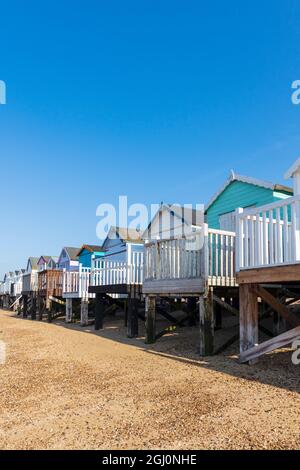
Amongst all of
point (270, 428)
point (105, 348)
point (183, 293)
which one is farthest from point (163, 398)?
point (105, 348)

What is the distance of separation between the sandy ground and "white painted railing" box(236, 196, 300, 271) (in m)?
2.10

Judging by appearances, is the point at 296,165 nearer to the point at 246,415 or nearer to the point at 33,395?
the point at 246,415

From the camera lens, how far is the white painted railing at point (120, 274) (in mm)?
13562

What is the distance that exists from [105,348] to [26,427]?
610 cm

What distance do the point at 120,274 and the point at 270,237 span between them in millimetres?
8814

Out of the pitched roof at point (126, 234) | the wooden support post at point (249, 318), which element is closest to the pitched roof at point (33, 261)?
the pitched roof at point (126, 234)

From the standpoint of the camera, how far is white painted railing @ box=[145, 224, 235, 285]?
30.0 feet

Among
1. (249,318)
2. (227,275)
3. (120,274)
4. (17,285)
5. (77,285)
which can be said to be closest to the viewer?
(249,318)

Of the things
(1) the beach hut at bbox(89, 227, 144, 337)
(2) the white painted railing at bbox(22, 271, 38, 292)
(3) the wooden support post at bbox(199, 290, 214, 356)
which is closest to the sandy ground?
(3) the wooden support post at bbox(199, 290, 214, 356)

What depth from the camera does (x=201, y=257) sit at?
9180 mm

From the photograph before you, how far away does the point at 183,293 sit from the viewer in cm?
975

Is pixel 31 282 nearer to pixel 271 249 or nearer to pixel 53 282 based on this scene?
pixel 53 282

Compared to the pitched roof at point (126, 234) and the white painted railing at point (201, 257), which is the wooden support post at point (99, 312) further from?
the pitched roof at point (126, 234)

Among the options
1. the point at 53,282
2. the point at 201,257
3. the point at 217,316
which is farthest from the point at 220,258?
the point at 53,282
